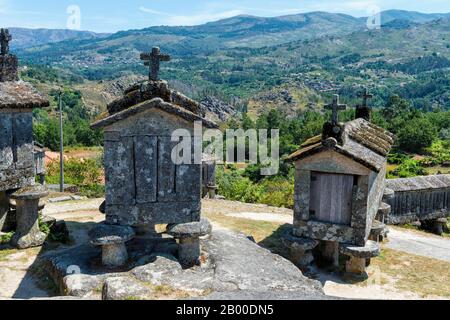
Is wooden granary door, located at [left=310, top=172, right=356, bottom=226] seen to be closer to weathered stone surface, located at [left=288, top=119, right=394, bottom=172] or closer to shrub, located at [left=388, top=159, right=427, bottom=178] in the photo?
weathered stone surface, located at [left=288, top=119, right=394, bottom=172]

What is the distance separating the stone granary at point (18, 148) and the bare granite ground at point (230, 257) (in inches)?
27.7

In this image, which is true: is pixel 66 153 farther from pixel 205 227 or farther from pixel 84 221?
pixel 205 227

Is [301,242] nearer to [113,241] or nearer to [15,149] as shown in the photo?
[113,241]

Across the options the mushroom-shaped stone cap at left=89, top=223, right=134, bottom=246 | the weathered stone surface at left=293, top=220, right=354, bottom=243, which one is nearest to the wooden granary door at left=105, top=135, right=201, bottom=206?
the mushroom-shaped stone cap at left=89, top=223, right=134, bottom=246

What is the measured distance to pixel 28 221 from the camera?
12570mm

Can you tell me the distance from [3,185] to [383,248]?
11257mm

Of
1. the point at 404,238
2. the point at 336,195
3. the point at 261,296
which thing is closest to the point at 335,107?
the point at 336,195

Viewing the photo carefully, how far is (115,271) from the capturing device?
959cm

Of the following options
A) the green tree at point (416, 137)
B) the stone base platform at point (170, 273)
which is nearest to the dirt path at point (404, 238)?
the stone base platform at point (170, 273)

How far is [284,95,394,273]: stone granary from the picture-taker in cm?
1170

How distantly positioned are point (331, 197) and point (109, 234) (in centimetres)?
569

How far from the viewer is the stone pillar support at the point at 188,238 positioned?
1012 centimetres
